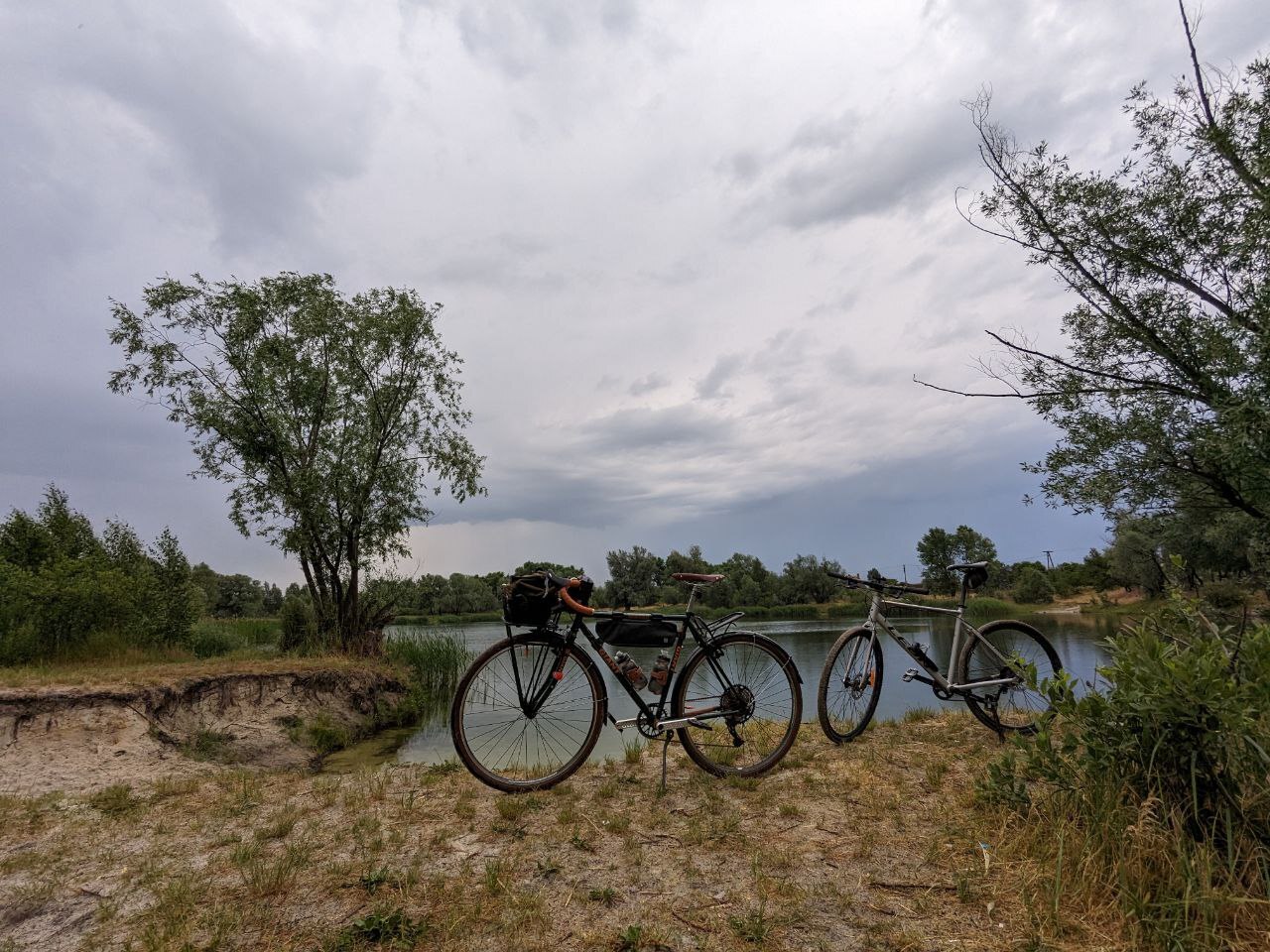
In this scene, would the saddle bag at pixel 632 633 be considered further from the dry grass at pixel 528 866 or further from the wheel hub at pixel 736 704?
the dry grass at pixel 528 866

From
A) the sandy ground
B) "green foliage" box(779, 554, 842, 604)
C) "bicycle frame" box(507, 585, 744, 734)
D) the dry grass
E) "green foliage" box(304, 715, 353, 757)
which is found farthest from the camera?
"green foliage" box(779, 554, 842, 604)

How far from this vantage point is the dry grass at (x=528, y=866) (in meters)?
2.27

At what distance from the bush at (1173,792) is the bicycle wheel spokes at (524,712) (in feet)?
8.49

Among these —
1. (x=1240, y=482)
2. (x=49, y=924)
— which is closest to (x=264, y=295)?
(x=49, y=924)

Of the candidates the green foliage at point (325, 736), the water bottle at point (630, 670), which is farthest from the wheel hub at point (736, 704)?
the green foliage at point (325, 736)

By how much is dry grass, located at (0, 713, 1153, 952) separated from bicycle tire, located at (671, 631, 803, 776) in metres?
0.18

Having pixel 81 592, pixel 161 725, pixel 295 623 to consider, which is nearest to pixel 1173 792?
pixel 161 725

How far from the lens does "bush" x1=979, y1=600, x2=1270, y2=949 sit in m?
Result: 2.10

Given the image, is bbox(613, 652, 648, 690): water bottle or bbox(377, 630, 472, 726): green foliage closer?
bbox(613, 652, 648, 690): water bottle

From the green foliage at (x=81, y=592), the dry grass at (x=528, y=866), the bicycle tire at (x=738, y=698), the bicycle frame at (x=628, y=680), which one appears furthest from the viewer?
the green foliage at (x=81, y=592)

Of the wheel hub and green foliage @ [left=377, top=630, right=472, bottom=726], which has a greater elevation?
the wheel hub

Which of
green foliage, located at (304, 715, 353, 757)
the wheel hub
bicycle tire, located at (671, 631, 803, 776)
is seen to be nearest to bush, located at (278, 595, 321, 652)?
green foliage, located at (304, 715, 353, 757)

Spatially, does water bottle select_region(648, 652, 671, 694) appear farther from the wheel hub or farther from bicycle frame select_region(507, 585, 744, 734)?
the wheel hub

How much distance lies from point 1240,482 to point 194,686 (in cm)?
1307
